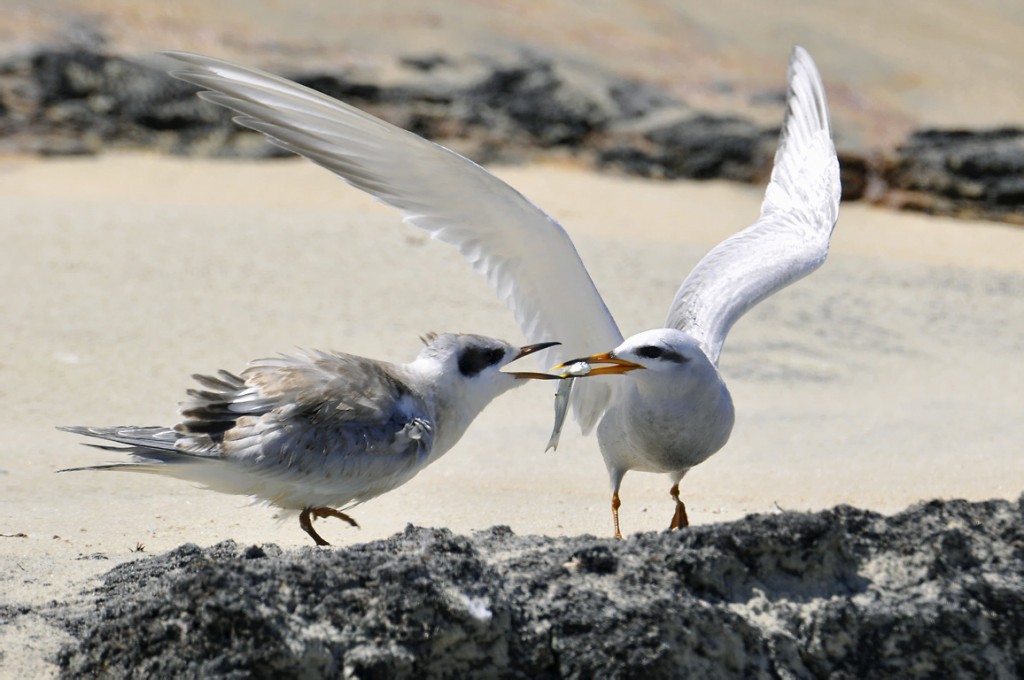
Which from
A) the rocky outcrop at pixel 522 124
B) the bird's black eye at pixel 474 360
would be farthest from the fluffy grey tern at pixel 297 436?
the rocky outcrop at pixel 522 124

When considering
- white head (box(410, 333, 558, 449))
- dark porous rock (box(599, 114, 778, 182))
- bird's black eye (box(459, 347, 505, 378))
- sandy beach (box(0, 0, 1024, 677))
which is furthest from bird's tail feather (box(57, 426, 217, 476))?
dark porous rock (box(599, 114, 778, 182))

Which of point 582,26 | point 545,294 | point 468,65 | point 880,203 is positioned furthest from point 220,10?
point 545,294

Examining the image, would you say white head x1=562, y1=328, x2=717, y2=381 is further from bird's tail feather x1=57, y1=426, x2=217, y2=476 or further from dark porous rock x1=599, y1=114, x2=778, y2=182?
dark porous rock x1=599, y1=114, x2=778, y2=182

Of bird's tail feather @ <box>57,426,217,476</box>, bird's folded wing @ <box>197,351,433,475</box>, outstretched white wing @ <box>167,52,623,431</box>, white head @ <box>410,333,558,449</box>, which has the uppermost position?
outstretched white wing @ <box>167,52,623,431</box>

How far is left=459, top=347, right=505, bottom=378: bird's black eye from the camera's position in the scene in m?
4.42

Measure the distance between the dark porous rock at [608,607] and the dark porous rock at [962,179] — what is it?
866 cm

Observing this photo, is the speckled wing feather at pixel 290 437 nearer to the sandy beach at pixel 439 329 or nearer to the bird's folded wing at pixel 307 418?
the bird's folded wing at pixel 307 418

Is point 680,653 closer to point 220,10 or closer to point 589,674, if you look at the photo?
point 589,674

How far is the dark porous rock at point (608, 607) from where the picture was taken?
2.81m

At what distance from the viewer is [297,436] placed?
3.88 meters

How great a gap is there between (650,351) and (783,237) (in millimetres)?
1862

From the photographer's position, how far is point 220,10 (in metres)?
12.1

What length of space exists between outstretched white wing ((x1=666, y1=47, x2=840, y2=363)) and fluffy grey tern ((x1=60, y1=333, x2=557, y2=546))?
A: 1436 mm

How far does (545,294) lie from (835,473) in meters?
1.63
